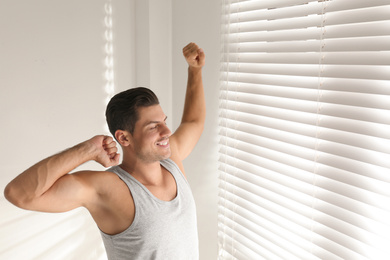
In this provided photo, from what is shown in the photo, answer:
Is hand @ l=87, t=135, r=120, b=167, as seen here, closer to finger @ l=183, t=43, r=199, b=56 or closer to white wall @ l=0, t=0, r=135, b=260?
finger @ l=183, t=43, r=199, b=56

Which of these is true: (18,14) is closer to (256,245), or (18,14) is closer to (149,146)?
(149,146)

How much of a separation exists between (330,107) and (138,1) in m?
1.39

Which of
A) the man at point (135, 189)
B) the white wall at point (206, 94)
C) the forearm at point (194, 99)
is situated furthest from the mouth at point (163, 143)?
the white wall at point (206, 94)

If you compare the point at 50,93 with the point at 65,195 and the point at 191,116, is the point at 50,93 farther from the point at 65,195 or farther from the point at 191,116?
the point at 65,195

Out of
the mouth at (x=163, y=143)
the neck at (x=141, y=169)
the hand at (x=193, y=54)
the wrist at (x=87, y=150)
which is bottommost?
the neck at (x=141, y=169)

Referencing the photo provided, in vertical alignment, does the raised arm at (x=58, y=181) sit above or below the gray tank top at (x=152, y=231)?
above

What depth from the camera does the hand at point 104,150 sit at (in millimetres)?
1251

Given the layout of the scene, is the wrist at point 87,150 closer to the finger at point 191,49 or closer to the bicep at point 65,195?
the bicep at point 65,195

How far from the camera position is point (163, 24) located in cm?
229

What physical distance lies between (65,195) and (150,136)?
1.28ft

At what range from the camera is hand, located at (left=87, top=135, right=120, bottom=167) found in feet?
4.10

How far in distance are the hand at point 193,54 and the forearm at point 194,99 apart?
60mm

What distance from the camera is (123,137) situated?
1474 mm

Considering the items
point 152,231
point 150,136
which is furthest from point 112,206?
point 150,136
